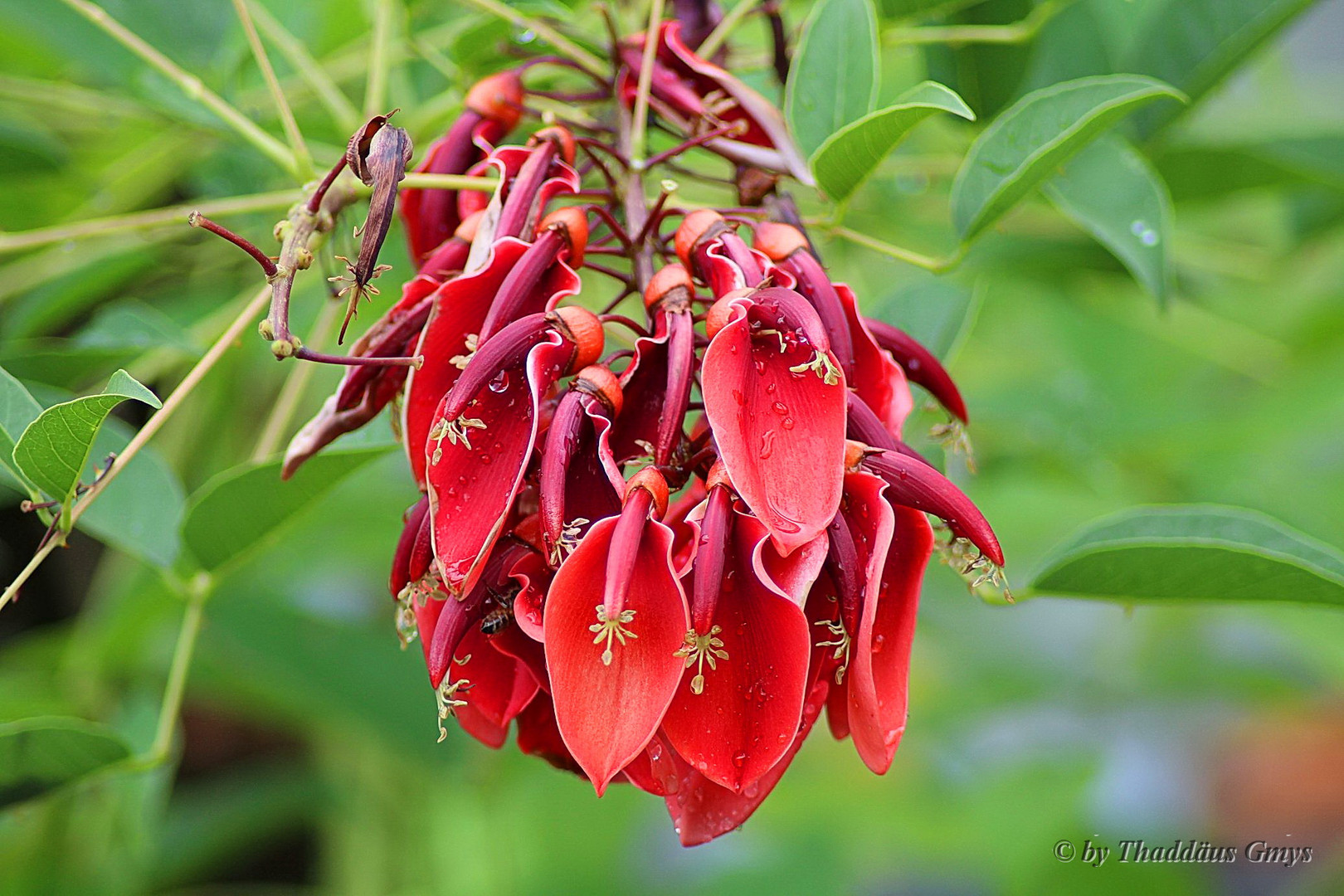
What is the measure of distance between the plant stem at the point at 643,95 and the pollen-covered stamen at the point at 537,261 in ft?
0.22

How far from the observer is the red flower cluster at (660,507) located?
1.09 feet

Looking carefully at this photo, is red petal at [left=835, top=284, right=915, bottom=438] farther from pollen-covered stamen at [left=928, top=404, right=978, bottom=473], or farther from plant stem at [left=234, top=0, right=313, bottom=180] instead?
plant stem at [left=234, top=0, right=313, bottom=180]

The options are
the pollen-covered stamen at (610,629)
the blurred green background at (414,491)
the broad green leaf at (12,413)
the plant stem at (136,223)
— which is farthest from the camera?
the blurred green background at (414,491)

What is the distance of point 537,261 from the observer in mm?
383

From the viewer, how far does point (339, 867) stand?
3.62ft

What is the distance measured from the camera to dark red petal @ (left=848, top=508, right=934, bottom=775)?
35 cm

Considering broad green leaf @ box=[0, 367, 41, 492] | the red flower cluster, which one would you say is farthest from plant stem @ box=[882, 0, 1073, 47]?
broad green leaf @ box=[0, 367, 41, 492]

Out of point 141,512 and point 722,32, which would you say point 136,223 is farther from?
point 722,32

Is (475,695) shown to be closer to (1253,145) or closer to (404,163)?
(404,163)

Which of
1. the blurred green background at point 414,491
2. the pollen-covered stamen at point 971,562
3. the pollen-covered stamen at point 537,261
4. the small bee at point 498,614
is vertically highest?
the pollen-covered stamen at point 537,261

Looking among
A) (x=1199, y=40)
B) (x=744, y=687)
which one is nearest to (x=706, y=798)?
(x=744, y=687)

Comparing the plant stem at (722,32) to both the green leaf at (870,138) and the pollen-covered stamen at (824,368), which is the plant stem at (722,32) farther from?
the pollen-covered stamen at (824,368)

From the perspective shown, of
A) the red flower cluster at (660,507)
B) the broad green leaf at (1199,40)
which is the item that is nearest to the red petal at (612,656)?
the red flower cluster at (660,507)

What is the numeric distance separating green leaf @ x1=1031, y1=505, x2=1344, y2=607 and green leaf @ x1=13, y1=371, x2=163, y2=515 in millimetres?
367
